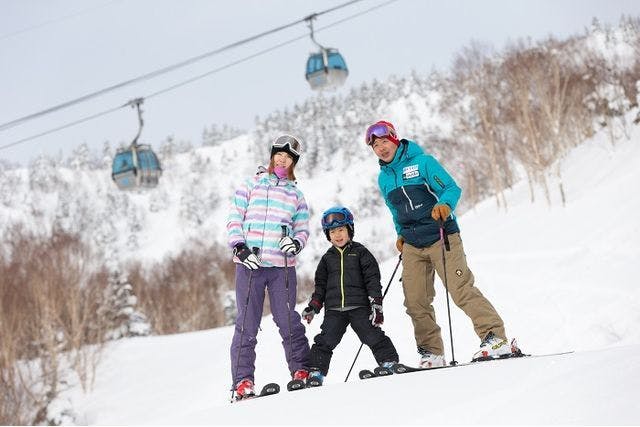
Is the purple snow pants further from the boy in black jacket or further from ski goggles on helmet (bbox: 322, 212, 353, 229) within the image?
ski goggles on helmet (bbox: 322, 212, 353, 229)

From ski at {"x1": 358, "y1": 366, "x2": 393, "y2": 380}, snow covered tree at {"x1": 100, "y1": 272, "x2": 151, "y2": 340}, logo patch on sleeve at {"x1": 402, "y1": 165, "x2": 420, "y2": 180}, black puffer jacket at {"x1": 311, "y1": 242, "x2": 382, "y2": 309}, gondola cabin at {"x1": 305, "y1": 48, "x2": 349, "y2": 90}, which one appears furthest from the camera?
snow covered tree at {"x1": 100, "y1": 272, "x2": 151, "y2": 340}

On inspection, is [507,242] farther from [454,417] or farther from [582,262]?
[454,417]

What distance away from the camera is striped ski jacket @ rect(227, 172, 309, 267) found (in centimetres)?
430

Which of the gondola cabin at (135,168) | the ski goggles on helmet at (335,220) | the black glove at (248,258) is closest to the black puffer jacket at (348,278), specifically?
the ski goggles on helmet at (335,220)

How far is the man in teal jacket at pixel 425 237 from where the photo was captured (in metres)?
4.09

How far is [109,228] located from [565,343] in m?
118

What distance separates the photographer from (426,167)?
4.27m

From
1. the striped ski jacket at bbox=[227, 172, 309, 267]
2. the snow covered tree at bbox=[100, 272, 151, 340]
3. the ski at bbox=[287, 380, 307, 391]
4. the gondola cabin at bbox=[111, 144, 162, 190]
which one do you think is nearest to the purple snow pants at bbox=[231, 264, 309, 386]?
the striped ski jacket at bbox=[227, 172, 309, 267]

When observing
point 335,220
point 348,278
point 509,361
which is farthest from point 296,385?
point 509,361

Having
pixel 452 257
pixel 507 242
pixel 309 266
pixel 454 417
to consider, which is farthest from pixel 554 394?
pixel 309 266

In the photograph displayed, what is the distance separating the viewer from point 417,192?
4273 mm

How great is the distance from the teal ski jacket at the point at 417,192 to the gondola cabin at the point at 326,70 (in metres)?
5.56

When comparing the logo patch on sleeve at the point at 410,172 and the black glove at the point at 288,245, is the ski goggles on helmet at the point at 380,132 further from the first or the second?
the black glove at the point at 288,245

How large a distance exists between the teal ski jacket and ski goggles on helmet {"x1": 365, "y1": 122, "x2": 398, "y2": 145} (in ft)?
0.38
